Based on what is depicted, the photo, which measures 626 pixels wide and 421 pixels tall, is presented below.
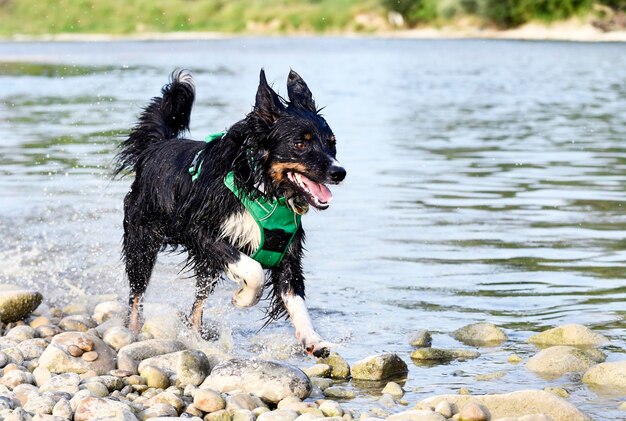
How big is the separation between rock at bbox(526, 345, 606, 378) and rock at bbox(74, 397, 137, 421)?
93.3 inches

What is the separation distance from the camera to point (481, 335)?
6883 millimetres

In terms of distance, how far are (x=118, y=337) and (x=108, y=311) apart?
83cm

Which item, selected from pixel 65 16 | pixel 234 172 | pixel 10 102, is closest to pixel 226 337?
pixel 234 172

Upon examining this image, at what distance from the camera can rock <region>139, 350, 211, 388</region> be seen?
6.01m

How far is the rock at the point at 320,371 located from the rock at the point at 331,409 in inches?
29.4

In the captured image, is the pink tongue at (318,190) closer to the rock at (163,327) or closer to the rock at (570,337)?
the rock at (163,327)

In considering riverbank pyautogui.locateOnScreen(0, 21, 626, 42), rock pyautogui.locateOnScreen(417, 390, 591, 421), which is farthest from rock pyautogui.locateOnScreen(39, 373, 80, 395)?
riverbank pyautogui.locateOnScreen(0, 21, 626, 42)

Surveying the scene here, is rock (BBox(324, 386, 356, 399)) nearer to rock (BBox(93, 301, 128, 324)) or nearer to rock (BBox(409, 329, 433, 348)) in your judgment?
rock (BBox(409, 329, 433, 348))

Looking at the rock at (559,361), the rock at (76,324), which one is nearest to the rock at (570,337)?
the rock at (559,361)

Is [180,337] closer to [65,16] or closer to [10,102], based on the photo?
[10,102]

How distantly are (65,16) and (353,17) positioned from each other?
943 inches

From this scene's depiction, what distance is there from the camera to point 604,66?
35.3 meters

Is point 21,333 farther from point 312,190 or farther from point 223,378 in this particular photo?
point 312,190

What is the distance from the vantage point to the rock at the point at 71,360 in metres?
6.12
